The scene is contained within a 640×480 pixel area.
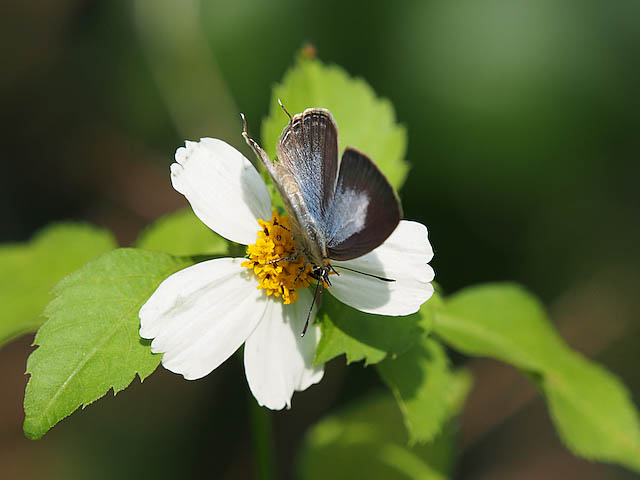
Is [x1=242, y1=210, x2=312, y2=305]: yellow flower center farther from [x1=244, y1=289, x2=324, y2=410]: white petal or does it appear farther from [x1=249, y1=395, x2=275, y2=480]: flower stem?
[x1=249, y1=395, x2=275, y2=480]: flower stem

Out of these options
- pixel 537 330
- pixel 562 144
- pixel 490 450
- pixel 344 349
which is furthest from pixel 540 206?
pixel 344 349

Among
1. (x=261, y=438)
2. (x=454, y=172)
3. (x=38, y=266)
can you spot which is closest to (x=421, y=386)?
(x=261, y=438)

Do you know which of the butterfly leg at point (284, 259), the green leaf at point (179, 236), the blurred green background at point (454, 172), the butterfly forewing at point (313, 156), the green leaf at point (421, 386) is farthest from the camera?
the blurred green background at point (454, 172)

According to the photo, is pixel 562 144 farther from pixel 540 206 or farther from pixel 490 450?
pixel 490 450

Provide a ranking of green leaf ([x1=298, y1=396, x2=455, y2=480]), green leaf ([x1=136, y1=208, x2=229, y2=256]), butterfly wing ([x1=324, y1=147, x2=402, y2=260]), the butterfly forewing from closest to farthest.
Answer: butterfly wing ([x1=324, y1=147, x2=402, y2=260])
the butterfly forewing
green leaf ([x1=136, y1=208, x2=229, y2=256])
green leaf ([x1=298, y1=396, x2=455, y2=480])

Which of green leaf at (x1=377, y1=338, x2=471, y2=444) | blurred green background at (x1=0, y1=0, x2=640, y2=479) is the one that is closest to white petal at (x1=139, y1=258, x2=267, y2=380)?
green leaf at (x1=377, y1=338, x2=471, y2=444)

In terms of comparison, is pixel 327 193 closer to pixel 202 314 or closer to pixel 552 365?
pixel 202 314

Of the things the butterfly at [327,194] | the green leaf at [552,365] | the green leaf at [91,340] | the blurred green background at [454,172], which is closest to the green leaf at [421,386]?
the green leaf at [552,365]

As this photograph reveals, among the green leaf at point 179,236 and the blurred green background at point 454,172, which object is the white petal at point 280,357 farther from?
the blurred green background at point 454,172
